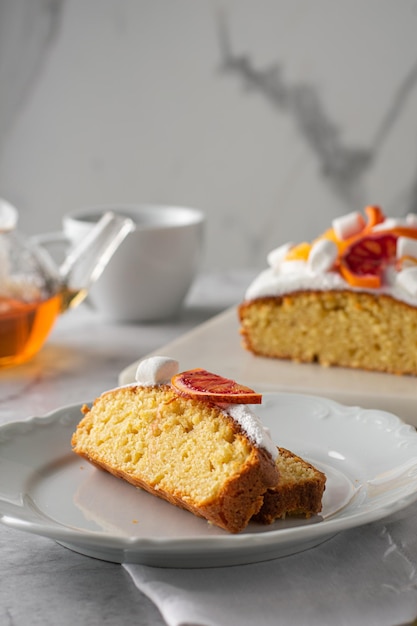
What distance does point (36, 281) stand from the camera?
8.73ft

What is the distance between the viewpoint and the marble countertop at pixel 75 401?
4.43ft

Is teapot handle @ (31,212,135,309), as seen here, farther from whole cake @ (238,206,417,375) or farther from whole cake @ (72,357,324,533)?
whole cake @ (72,357,324,533)

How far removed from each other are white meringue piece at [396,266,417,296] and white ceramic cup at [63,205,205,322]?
87 centimetres

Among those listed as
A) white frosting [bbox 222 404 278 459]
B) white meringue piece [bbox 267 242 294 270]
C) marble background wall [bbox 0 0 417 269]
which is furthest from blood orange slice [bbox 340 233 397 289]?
marble background wall [bbox 0 0 417 269]

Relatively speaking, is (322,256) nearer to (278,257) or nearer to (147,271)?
(278,257)

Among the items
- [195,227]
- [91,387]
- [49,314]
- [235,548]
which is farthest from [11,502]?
[195,227]

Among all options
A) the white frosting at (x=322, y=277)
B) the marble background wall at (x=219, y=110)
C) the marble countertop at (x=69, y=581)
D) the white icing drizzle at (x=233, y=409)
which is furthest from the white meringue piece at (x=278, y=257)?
the marble background wall at (x=219, y=110)

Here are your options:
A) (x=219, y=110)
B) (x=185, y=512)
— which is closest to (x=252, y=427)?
(x=185, y=512)

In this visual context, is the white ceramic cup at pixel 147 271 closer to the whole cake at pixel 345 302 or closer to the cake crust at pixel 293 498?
the whole cake at pixel 345 302

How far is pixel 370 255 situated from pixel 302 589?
4.12 ft

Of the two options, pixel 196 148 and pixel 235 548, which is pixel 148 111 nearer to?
pixel 196 148

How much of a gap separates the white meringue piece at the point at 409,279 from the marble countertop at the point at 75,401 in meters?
0.81

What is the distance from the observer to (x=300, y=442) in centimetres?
185

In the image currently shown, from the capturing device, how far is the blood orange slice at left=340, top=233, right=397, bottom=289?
2.46 m
